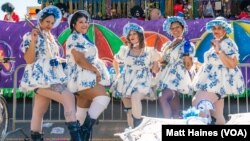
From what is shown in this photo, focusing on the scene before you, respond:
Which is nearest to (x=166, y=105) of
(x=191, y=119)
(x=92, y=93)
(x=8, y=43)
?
(x=92, y=93)

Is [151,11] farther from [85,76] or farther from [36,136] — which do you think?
[36,136]

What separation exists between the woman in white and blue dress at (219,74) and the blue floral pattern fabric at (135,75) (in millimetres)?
651

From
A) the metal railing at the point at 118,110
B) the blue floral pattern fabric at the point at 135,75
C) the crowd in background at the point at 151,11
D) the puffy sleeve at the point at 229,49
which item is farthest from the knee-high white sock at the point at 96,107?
the crowd in background at the point at 151,11

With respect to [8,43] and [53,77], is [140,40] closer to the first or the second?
[53,77]

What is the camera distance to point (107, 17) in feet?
42.2

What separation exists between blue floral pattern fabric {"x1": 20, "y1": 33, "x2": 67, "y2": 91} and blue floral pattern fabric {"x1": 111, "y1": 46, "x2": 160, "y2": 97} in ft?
2.79

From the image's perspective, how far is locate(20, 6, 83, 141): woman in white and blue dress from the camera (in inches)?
242

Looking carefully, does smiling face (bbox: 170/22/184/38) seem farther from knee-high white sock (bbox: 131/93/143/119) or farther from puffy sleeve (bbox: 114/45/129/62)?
knee-high white sock (bbox: 131/93/143/119)

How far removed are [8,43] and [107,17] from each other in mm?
3261

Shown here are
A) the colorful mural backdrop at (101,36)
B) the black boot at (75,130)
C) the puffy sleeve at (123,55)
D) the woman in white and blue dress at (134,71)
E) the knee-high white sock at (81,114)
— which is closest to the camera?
the black boot at (75,130)

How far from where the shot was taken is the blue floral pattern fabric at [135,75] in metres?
6.70

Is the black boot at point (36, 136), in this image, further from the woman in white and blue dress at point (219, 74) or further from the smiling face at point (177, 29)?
the smiling face at point (177, 29)

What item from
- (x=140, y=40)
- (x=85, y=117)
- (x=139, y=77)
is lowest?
(x=85, y=117)

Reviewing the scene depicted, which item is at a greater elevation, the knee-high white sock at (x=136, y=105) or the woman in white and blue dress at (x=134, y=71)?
the woman in white and blue dress at (x=134, y=71)
